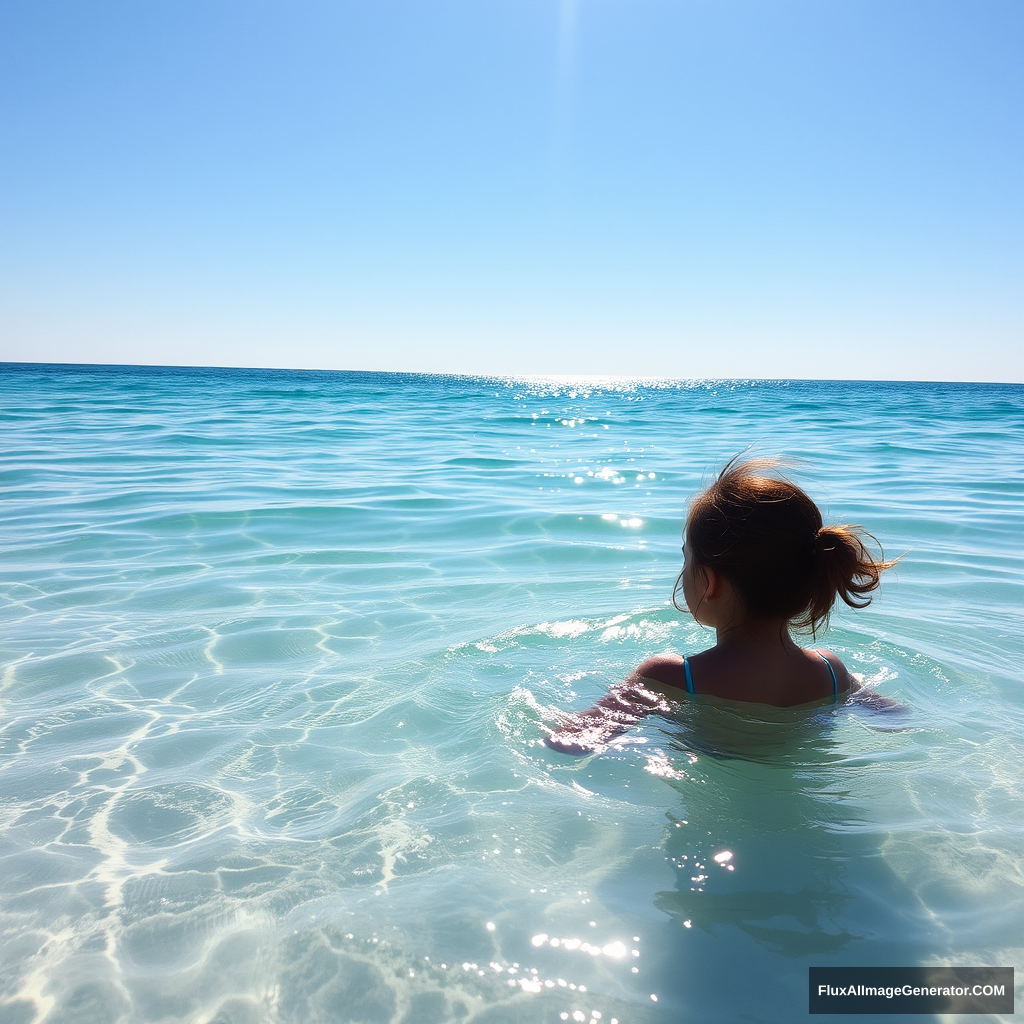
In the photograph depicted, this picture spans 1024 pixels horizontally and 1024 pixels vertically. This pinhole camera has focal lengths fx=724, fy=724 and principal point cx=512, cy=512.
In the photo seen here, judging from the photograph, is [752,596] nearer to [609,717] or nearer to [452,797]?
[609,717]

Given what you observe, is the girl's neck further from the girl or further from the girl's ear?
the girl's ear

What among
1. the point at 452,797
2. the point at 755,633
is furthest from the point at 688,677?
the point at 452,797

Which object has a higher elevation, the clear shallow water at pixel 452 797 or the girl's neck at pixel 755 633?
the girl's neck at pixel 755 633

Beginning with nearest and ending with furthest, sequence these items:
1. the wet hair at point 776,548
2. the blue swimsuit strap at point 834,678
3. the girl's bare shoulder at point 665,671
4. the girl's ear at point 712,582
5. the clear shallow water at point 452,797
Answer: the clear shallow water at point 452,797 < the wet hair at point 776,548 < the girl's ear at point 712,582 < the girl's bare shoulder at point 665,671 < the blue swimsuit strap at point 834,678

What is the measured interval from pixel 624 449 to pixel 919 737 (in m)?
10.5

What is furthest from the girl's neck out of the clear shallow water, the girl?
the clear shallow water

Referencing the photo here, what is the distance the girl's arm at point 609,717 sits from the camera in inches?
96.2

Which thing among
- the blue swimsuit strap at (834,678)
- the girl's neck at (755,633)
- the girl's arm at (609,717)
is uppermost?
the girl's neck at (755,633)

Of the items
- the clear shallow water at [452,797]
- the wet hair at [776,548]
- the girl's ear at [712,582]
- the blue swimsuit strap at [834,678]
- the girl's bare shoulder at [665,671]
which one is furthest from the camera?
the blue swimsuit strap at [834,678]

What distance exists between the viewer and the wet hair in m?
2.19

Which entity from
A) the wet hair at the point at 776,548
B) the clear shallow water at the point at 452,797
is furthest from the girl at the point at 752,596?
the clear shallow water at the point at 452,797

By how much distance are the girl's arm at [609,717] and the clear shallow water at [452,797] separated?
0.26 ft

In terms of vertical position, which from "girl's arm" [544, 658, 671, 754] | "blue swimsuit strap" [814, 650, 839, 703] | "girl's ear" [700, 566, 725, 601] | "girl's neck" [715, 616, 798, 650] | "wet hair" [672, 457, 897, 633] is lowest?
"girl's arm" [544, 658, 671, 754]

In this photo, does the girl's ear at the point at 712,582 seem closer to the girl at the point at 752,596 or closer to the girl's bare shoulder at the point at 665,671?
the girl at the point at 752,596
